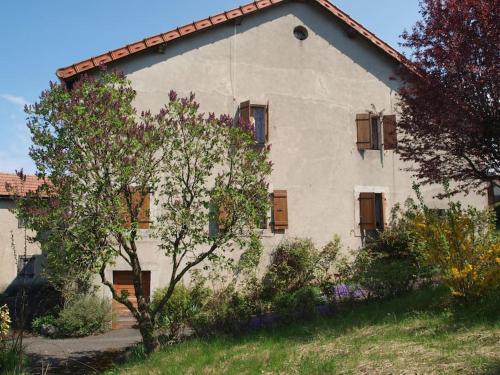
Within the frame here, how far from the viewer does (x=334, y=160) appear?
1513 cm

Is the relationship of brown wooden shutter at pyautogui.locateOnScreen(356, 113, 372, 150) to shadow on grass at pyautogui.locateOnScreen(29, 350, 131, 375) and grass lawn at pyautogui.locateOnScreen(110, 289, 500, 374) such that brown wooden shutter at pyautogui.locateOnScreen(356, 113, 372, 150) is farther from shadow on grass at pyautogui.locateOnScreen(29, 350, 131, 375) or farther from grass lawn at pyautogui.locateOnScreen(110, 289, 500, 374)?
shadow on grass at pyautogui.locateOnScreen(29, 350, 131, 375)

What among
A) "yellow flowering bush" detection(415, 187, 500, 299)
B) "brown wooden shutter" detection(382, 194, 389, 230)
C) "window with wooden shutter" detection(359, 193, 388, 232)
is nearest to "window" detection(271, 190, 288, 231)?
"window with wooden shutter" detection(359, 193, 388, 232)

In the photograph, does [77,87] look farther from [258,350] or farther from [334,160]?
[334,160]

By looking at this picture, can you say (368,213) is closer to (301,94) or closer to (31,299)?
(301,94)

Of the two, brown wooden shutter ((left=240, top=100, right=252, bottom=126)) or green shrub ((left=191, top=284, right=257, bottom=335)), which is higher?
brown wooden shutter ((left=240, top=100, right=252, bottom=126))

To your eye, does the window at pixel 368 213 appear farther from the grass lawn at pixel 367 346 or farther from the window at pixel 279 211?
the grass lawn at pixel 367 346

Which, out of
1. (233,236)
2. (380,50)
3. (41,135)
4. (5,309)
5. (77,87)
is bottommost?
(5,309)

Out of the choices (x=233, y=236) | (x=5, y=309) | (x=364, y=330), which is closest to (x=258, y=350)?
(x=364, y=330)

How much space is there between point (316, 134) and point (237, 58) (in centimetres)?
324

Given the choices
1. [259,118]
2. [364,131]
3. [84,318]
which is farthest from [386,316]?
[364,131]

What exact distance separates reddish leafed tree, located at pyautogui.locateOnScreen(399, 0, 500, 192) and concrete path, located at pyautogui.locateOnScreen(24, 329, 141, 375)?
6.59m

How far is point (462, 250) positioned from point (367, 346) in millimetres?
2024

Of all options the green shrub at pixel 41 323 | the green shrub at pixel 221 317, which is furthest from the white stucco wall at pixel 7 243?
the green shrub at pixel 221 317

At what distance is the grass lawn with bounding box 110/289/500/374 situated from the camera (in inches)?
198
